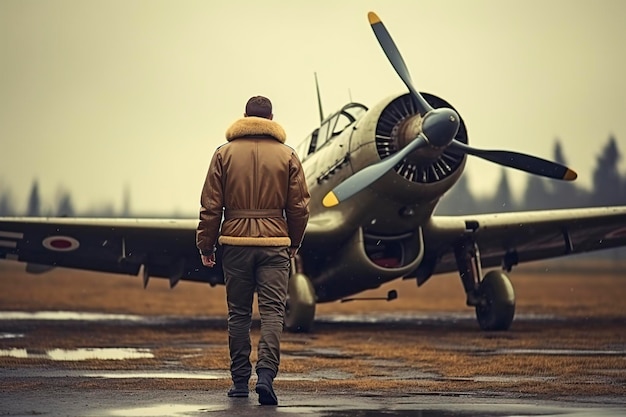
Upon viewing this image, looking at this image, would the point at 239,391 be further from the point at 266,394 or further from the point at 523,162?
the point at 523,162

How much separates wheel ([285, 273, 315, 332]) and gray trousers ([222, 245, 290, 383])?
6.81 metres

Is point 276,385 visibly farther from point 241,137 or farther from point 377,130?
point 377,130

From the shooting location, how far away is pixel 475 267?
14328mm

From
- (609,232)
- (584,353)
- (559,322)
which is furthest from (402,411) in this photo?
(609,232)

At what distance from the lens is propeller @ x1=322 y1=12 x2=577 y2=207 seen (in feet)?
38.6

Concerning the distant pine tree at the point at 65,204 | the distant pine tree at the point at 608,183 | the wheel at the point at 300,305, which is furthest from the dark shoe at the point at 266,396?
the distant pine tree at the point at 65,204

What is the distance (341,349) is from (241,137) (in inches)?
186

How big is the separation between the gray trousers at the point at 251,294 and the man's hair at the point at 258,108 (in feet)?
2.78

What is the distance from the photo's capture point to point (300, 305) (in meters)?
13.1

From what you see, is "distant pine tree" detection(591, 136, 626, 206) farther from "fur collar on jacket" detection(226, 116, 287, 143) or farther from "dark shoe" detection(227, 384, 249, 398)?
"dark shoe" detection(227, 384, 249, 398)

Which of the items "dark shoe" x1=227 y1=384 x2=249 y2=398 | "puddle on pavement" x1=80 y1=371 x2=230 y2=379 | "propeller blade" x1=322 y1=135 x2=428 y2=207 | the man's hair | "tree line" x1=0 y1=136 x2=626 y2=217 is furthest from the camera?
"tree line" x1=0 y1=136 x2=626 y2=217

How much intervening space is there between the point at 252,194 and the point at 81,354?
391cm

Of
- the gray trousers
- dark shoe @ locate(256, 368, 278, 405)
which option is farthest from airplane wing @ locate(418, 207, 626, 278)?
dark shoe @ locate(256, 368, 278, 405)

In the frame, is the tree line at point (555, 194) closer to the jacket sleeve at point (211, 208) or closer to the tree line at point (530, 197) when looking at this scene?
the tree line at point (530, 197)
